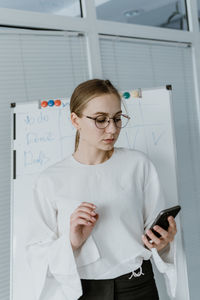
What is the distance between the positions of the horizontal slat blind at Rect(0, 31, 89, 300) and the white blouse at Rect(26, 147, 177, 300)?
51 cm

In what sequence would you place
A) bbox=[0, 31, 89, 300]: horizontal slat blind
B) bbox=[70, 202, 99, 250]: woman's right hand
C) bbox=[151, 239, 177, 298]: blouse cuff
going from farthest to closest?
bbox=[0, 31, 89, 300]: horizontal slat blind
bbox=[151, 239, 177, 298]: blouse cuff
bbox=[70, 202, 99, 250]: woman's right hand

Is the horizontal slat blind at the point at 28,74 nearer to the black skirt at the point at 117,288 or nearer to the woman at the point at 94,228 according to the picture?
the woman at the point at 94,228

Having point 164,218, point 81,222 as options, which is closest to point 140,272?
point 164,218

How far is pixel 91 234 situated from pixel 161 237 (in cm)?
25

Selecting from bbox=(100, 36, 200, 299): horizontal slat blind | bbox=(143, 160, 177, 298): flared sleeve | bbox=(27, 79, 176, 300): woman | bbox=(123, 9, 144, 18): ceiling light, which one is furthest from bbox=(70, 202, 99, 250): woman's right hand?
bbox=(123, 9, 144, 18): ceiling light

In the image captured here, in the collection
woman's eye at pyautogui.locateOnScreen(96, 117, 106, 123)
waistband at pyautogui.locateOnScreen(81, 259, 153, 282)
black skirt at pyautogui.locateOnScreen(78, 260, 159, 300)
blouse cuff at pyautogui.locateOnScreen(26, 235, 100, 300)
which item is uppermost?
woman's eye at pyautogui.locateOnScreen(96, 117, 106, 123)

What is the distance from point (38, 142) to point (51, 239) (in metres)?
0.55

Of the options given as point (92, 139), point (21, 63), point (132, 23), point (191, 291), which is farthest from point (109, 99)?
point (191, 291)

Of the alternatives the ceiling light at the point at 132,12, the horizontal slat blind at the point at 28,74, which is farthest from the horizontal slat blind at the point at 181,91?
the horizontal slat blind at the point at 28,74

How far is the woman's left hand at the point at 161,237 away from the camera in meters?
1.38

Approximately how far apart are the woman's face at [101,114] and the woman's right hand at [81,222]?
0.80ft

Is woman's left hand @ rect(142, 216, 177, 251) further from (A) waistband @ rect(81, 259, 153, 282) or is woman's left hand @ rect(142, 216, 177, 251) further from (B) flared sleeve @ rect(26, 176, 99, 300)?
(B) flared sleeve @ rect(26, 176, 99, 300)

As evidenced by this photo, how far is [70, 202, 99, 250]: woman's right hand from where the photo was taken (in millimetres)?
1259

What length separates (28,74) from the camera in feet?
6.50
